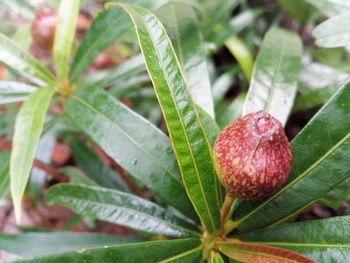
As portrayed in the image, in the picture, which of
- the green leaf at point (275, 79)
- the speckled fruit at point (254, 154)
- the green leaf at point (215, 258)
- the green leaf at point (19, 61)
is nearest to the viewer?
the speckled fruit at point (254, 154)

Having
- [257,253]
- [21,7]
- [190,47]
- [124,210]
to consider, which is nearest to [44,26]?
[21,7]

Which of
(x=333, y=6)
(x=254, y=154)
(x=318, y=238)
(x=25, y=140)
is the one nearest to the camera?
(x=254, y=154)

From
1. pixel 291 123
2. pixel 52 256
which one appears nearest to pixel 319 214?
pixel 291 123

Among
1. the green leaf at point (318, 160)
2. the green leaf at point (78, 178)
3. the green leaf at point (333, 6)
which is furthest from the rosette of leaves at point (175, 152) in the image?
the green leaf at point (78, 178)

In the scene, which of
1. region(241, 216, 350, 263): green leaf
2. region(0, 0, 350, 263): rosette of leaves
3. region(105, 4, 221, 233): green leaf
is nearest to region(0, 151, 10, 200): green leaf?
region(0, 0, 350, 263): rosette of leaves

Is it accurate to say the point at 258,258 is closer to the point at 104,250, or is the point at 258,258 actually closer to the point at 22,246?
the point at 104,250

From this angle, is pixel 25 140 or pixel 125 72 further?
pixel 125 72

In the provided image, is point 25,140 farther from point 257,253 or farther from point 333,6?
point 333,6

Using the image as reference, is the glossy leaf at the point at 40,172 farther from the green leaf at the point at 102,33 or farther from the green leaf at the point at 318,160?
the green leaf at the point at 318,160
